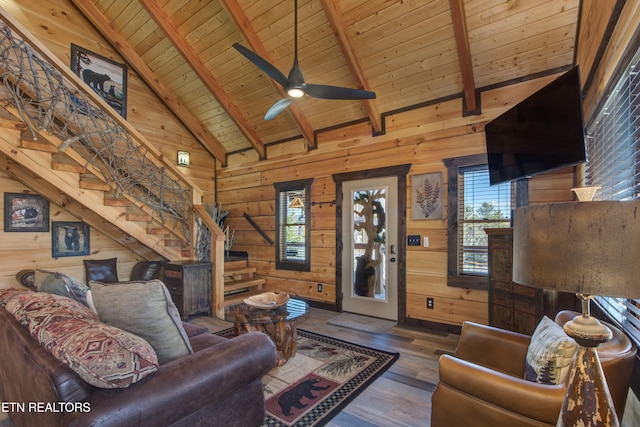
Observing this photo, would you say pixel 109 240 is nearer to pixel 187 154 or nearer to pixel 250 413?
pixel 187 154

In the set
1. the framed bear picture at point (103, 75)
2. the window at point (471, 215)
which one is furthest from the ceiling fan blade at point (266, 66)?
the framed bear picture at point (103, 75)

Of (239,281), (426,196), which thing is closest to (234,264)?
(239,281)

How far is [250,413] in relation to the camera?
1.82 m

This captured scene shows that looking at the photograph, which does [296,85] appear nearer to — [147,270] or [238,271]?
[238,271]

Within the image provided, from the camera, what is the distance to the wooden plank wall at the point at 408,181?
3605mm

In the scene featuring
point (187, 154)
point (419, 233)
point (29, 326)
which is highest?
point (187, 154)

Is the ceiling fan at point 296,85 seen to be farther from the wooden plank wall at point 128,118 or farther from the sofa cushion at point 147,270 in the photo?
the wooden plank wall at point 128,118

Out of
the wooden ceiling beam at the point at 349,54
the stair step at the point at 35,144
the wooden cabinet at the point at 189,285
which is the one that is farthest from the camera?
the wooden cabinet at the point at 189,285

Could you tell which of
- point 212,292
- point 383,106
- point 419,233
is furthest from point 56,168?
point 419,233

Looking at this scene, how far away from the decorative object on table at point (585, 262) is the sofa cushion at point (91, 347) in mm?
1508

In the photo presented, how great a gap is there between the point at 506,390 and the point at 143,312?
172 centimetres

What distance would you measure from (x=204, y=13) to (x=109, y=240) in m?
3.61

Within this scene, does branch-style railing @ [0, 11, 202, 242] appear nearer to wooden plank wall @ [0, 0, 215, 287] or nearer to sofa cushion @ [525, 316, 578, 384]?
wooden plank wall @ [0, 0, 215, 287]

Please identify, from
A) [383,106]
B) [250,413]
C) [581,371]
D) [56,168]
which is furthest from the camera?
[383,106]
